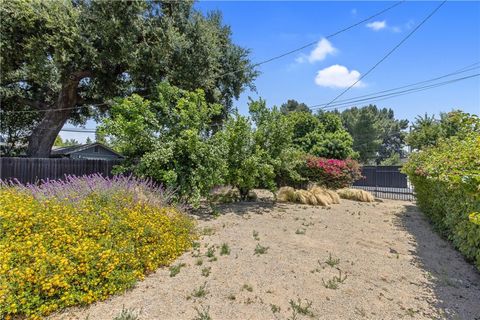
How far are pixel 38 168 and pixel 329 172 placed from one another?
10.3 meters

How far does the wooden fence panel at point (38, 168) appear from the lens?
29.0ft

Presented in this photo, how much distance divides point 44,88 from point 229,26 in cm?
896

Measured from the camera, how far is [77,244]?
9.54 ft

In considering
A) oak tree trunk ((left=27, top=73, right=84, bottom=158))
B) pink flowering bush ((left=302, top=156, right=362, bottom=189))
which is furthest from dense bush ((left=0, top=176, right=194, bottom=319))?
oak tree trunk ((left=27, top=73, right=84, bottom=158))

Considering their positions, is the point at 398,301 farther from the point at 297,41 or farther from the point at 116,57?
the point at 116,57

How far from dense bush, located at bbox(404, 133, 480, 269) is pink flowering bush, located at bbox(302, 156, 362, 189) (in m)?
4.53

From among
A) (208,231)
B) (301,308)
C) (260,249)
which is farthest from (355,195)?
(301,308)

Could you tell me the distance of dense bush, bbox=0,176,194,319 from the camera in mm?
2455

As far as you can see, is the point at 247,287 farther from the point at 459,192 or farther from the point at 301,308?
the point at 459,192

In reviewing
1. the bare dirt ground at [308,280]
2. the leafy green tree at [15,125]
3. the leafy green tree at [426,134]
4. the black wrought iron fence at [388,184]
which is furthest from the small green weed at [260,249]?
the leafy green tree at [426,134]

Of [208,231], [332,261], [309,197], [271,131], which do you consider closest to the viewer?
[332,261]

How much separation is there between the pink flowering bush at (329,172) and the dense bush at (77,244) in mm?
7806

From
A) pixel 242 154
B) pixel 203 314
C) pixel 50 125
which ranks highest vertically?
pixel 50 125

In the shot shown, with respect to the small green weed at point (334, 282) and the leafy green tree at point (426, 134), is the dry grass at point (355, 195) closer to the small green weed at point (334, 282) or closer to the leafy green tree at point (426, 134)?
the small green weed at point (334, 282)
